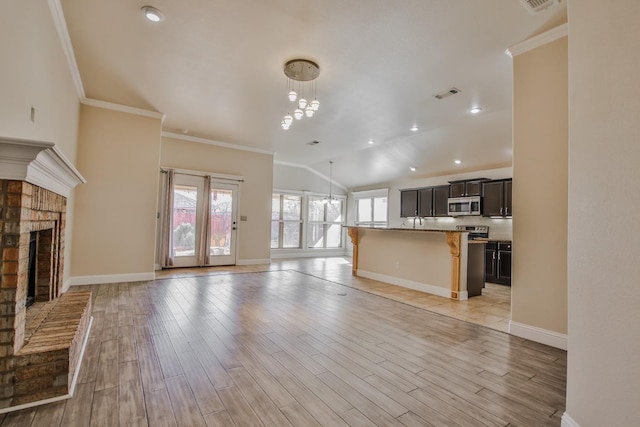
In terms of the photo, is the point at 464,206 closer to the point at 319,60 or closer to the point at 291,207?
the point at 291,207

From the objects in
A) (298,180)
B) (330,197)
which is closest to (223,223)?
(298,180)

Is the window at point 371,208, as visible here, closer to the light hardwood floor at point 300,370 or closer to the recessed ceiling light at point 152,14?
A: the light hardwood floor at point 300,370

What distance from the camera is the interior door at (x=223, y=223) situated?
7.08 metres

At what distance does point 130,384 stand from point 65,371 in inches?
14.9

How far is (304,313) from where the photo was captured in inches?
143

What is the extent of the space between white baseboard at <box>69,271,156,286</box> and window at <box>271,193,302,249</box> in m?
4.52

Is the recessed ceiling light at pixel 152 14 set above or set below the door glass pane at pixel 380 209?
above

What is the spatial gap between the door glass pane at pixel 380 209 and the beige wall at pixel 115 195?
694 cm

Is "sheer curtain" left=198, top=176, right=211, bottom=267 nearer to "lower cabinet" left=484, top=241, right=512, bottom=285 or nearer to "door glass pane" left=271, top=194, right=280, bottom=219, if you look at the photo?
"door glass pane" left=271, top=194, right=280, bottom=219

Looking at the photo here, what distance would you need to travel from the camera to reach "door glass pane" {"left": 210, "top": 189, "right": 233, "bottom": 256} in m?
7.09

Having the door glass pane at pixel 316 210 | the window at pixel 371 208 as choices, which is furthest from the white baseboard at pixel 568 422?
the door glass pane at pixel 316 210

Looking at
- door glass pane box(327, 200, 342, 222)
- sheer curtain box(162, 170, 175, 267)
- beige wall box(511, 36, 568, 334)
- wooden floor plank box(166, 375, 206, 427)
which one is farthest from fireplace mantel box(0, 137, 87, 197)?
door glass pane box(327, 200, 342, 222)

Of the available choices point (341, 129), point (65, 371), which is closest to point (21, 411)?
point (65, 371)

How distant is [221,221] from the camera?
7188 mm
